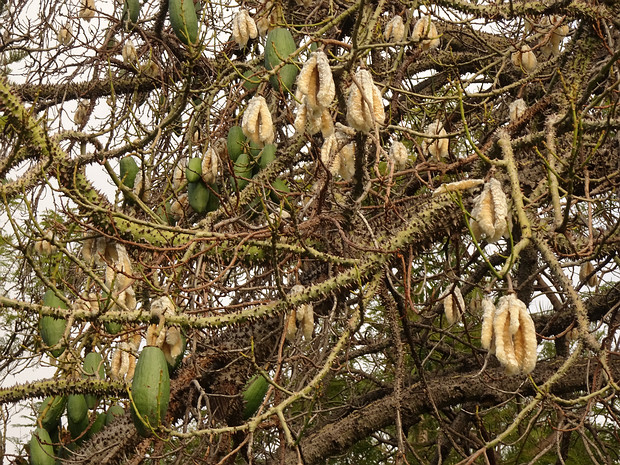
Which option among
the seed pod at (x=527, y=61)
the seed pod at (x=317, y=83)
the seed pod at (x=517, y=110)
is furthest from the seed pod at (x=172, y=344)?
the seed pod at (x=527, y=61)

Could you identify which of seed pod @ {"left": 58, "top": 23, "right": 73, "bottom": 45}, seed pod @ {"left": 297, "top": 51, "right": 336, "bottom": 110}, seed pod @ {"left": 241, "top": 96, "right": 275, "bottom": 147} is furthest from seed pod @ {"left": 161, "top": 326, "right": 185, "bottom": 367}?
seed pod @ {"left": 58, "top": 23, "right": 73, "bottom": 45}

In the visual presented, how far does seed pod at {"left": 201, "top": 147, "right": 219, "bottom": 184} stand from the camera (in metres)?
3.24

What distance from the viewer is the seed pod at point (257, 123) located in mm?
2445

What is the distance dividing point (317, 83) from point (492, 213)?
21.7 inches

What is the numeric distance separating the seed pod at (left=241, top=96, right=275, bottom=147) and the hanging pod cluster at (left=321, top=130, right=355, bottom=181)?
19cm

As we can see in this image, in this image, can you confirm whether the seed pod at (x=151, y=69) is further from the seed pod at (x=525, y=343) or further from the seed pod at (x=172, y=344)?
the seed pod at (x=525, y=343)

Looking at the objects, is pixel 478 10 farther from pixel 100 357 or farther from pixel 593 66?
pixel 100 357

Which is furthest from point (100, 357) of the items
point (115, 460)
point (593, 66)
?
point (593, 66)

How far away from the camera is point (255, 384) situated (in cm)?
296

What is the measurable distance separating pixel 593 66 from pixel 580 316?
→ 5.14ft

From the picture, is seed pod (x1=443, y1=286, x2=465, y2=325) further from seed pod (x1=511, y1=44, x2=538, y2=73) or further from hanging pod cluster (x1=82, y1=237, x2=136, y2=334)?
seed pod (x1=511, y1=44, x2=538, y2=73)

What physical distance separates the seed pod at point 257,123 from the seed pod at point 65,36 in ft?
8.03

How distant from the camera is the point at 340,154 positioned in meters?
2.42

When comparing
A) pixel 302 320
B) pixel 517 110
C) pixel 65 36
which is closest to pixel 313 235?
pixel 302 320
